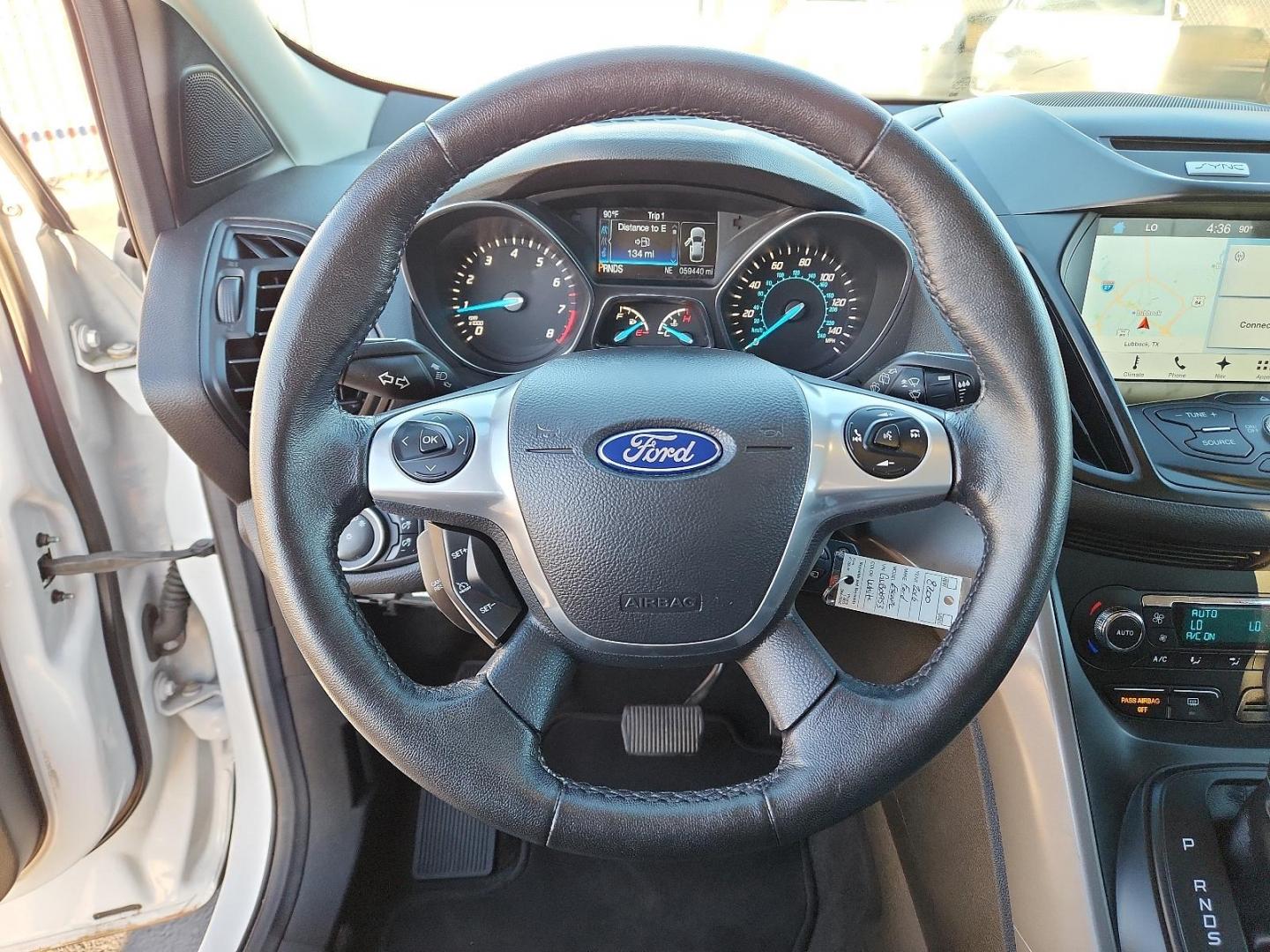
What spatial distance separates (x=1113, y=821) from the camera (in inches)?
41.8

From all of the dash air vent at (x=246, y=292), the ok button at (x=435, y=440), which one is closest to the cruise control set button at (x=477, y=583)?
the ok button at (x=435, y=440)

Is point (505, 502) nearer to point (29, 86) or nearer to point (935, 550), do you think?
point (935, 550)

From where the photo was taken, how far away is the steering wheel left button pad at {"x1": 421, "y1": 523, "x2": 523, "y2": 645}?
2.77ft

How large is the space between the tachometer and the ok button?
1.50 feet

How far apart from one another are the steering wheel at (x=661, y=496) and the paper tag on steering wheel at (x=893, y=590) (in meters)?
0.13

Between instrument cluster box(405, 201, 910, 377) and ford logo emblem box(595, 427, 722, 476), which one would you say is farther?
instrument cluster box(405, 201, 910, 377)

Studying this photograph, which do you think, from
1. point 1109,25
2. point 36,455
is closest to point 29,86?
point 36,455

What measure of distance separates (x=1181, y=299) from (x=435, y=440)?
3.57 ft

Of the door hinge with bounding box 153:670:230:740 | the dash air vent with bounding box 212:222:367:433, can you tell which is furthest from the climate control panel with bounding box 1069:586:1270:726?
the door hinge with bounding box 153:670:230:740

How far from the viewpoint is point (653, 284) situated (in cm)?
123

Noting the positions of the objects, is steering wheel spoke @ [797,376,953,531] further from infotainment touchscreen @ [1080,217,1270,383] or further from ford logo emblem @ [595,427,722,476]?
infotainment touchscreen @ [1080,217,1270,383]

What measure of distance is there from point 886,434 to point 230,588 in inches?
43.9

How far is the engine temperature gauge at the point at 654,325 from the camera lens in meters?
1.22

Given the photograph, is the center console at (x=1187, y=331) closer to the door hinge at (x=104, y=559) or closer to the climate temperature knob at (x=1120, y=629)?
the climate temperature knob at (x=1120, y=629)
